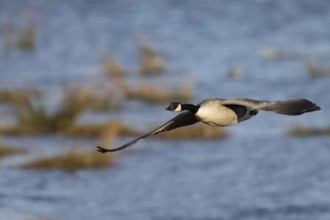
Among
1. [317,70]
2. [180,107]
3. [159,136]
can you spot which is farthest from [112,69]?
[180,107]

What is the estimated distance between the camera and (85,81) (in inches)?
941

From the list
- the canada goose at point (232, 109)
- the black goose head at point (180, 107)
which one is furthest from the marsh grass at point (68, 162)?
the black goose head at point (180, 107)

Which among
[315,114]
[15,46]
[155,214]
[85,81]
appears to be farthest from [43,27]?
[155,214]

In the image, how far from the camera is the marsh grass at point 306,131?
66.1ft

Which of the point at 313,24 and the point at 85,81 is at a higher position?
the point at 313,24

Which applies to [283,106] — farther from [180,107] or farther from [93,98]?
[93,98]

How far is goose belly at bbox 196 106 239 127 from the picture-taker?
9195mm

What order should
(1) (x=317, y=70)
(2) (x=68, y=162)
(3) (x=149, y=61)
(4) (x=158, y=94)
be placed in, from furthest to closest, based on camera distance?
(3) (x=149, y=61) → (1) (x=317, y=70) → (4) (x=158, y=94) → (2) (x=68, y=162)

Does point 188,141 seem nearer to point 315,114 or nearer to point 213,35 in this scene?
point 315,114

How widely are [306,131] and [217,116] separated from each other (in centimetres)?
1109

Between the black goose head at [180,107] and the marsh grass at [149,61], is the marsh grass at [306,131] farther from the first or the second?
the black goose head at [180,107]

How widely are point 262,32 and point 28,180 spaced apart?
1460 cm

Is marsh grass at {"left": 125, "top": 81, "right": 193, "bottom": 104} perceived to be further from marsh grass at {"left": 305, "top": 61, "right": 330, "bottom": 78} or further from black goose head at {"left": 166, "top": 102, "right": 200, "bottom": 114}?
black goose head at {"left": 166, "top": 102, "right": 200, "bottom": 114}

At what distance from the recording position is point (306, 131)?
20125 millimetres
